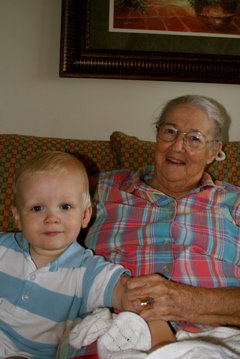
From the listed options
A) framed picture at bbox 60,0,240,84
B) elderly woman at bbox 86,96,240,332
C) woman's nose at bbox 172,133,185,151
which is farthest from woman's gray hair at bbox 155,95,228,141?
framed picture at bbox 60,0,240,84

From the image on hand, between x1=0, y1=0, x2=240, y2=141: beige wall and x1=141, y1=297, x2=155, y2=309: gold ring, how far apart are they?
51.0 inches

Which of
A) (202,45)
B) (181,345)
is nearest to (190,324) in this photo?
(181,345)

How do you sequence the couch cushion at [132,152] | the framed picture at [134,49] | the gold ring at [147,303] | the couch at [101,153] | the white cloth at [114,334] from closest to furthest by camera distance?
the white cloth at [114,334], the gold ring at [147,303], the couch at [101,153], the couch cushion at [132,152], the framed picture at [134,49]

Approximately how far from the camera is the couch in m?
1.79

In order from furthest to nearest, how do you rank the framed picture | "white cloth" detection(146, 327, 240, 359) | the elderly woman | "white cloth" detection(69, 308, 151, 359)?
the framed picture, the elderly woman, "white cloth" detection(69, 308, 151, 359), "white cloth" detection(146, 327, 240, 359)

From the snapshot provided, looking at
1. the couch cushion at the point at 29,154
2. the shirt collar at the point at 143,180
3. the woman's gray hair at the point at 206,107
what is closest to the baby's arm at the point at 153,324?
the shirt collar at the point at 143,180

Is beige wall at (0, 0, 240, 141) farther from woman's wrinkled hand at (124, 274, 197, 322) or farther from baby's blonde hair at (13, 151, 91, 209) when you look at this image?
woman's wrinkled hand at (124, 274, 197, 322)

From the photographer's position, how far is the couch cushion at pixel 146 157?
189 cm

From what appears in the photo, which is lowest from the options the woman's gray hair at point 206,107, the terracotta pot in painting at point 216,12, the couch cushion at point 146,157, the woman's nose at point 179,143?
the couch cushion at point 146,157

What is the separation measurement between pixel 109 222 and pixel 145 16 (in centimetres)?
136

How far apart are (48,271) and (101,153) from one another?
2.65 ft

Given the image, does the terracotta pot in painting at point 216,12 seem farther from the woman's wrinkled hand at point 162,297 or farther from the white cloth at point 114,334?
the white cloth at point 114,334

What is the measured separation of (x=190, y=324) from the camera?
1.35 m

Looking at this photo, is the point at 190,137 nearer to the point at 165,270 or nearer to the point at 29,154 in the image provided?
the point at 165,270
